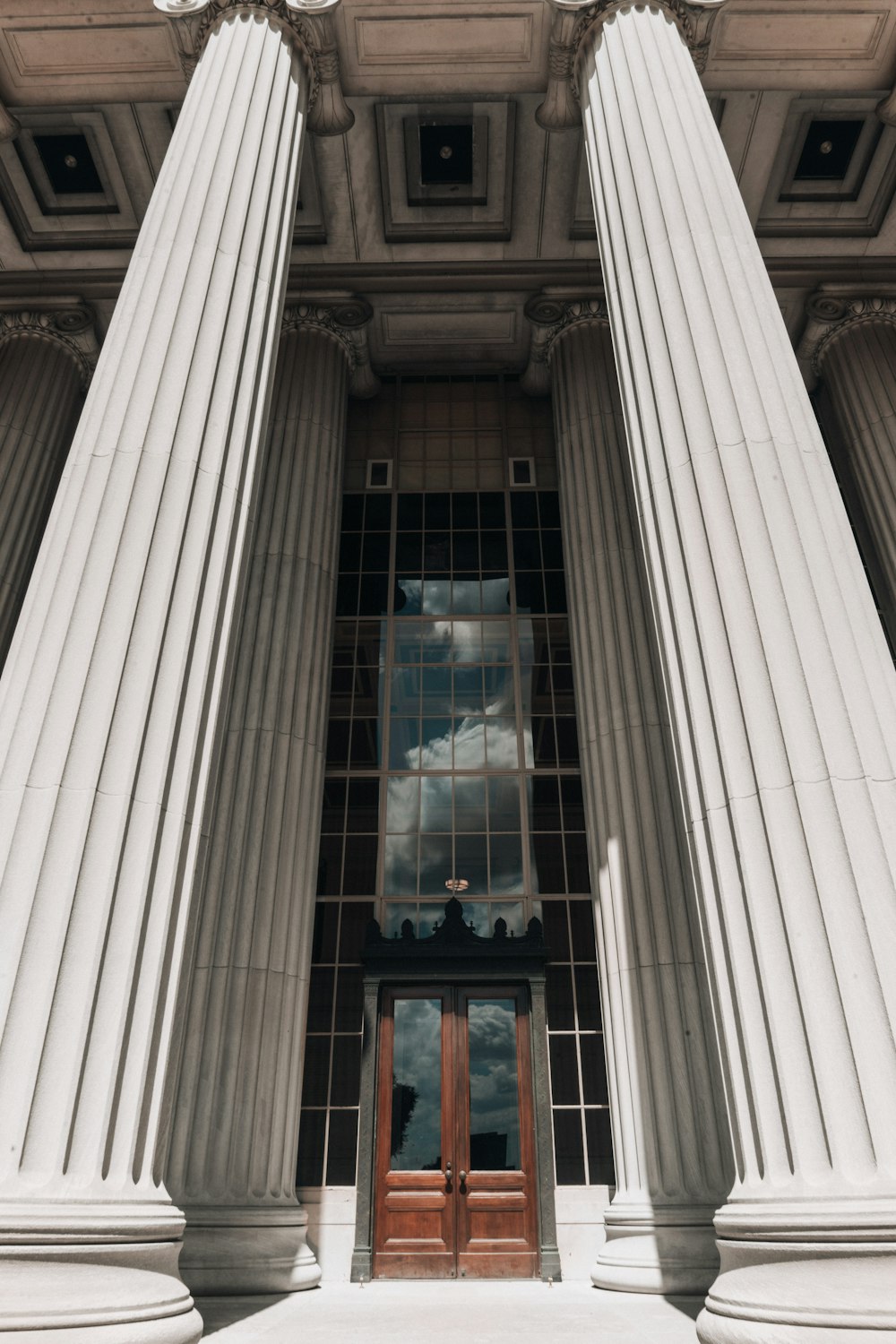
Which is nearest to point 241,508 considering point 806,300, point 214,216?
point 214,216

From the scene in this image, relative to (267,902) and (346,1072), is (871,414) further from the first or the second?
(346,1072)

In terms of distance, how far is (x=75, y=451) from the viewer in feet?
21.5

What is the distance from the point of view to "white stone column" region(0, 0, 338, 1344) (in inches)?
170

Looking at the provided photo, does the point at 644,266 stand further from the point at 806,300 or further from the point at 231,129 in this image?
the point at 806,300

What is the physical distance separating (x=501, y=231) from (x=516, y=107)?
5.74 feet

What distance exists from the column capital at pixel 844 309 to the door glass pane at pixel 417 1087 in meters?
11.8

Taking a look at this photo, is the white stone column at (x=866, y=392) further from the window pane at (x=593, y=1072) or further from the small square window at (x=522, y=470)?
the window pane at (x=593, y=1072)

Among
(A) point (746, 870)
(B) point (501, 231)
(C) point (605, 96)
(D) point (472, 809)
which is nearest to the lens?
(A) point (746, 870)


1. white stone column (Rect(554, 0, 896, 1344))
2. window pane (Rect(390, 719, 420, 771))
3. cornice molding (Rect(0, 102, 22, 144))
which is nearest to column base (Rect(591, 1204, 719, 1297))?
white stone column (Rect(554, 0, 896, 1344))

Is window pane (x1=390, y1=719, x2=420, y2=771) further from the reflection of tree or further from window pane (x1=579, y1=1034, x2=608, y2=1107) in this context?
window pane (x1=579, y1=1034, x2=608, y2=1107)

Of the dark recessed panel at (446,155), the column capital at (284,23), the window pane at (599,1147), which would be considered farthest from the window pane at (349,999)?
the dark recessed panel at (446,155)

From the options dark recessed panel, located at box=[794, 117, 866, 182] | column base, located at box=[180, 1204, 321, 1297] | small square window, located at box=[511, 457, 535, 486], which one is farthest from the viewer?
small square window, located at box=[511, 457, 535, 486]

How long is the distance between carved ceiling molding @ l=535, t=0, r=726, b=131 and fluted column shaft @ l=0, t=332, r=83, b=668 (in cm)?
842

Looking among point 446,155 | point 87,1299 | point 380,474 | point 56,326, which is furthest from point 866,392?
point 87,1299
